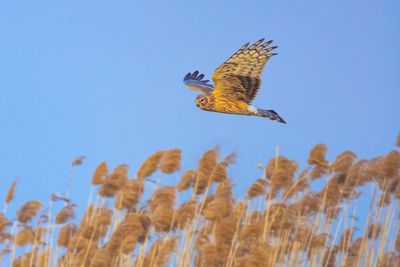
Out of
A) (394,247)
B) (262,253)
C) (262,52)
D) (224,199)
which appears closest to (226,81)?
(262,52)

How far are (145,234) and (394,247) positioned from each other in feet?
8.96

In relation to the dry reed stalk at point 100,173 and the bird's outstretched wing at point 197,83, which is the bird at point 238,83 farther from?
the dry reed stalk at point 100,173

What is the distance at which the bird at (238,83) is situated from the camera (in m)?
7.24

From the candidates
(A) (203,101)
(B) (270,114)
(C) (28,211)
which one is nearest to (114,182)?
(C) (28,211)

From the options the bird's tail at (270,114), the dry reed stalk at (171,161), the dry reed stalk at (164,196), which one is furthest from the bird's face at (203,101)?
the dry reed stalk at (171,161)

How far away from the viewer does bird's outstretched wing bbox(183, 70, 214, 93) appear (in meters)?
7.88

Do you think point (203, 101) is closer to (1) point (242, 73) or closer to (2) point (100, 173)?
(1) point (242, 73)

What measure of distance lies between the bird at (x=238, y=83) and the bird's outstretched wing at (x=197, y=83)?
20 centimetres

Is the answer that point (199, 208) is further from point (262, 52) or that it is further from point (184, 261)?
point (262, 52)

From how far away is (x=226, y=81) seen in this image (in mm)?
7344

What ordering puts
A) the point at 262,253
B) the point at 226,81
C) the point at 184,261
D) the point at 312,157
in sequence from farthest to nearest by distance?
the point at 312,157 → the point at 184,261 → the point at 262,253 → the point at 226,81

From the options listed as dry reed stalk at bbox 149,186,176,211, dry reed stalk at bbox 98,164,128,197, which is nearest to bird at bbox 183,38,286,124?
dry reed stalk at bbox 149,186,176,211

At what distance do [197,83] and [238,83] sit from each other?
104 centimetres

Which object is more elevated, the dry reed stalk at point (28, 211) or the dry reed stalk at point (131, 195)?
the dry reed stalk at point (131, 195)
